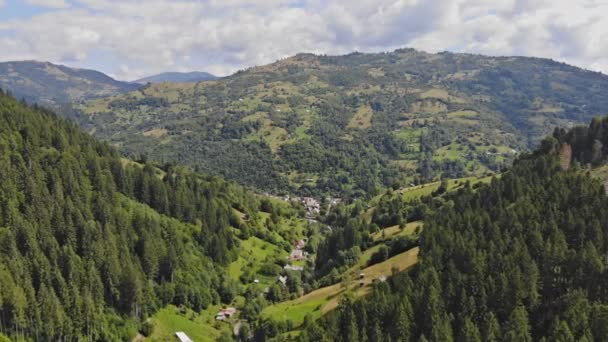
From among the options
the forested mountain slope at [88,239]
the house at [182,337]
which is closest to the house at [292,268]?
the forested mountain slope at [88,239]

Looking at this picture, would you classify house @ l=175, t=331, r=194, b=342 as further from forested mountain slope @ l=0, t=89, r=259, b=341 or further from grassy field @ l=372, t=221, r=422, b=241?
grassy field @ l=372, t=221, r=422, b=241

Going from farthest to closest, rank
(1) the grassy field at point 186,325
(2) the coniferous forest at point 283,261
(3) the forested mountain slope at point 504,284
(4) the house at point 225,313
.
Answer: (4) the house at point 225,313 < (1) the grassy field at point 186,325 < (2) the coniferous forest at point 283,261 < (3) the forested mountain slope at point 504,284

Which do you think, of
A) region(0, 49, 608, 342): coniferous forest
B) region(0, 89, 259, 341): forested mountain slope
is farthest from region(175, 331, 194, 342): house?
region(0, 89, 259, 341): forested mountain slope

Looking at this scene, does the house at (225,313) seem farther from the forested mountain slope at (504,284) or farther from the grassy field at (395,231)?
the grassy field at (395,231)

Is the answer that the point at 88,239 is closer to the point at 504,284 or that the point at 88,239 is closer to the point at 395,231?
the point at 395,231

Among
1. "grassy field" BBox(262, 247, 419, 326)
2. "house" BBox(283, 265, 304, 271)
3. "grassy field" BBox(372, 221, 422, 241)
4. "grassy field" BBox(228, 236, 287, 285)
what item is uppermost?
"grassy field" BBox(372, 221, 422, 241)
